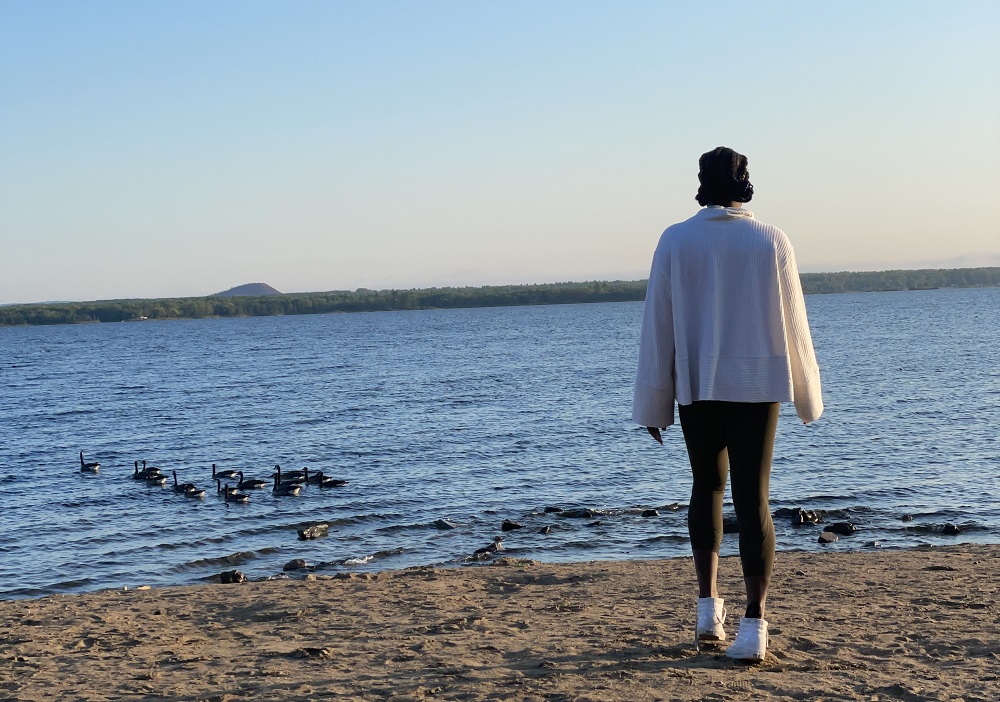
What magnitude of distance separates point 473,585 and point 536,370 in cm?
4775

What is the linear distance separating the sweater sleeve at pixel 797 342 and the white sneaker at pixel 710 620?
108cm

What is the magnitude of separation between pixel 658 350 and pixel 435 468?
60.1 ft

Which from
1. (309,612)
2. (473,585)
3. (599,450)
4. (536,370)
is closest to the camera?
(309,612)

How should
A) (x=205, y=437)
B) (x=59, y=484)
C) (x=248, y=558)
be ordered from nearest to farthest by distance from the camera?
(x=248, y=558) → (x=59, y=484) → (x=205, y=437)

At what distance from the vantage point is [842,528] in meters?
14.2

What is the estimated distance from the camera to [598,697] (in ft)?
15.0

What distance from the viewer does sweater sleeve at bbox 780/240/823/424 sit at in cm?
481

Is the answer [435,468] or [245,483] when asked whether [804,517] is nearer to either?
[435,468]

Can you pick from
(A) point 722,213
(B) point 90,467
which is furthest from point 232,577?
(B) point 90,467

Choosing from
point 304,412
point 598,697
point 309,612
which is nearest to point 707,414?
point 598,697

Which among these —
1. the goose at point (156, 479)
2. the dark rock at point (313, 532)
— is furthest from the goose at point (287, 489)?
the dark rock at point (313, 532)

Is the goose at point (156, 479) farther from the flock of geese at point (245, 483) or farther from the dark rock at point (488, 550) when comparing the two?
the dark rock at point (488, 550)

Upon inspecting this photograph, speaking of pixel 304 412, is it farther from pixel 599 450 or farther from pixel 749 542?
pixel 749 542

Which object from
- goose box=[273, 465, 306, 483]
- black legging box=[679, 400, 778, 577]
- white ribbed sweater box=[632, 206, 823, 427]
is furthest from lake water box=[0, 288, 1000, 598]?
white ribbed sweater box=[632, 206, 823, 427]
